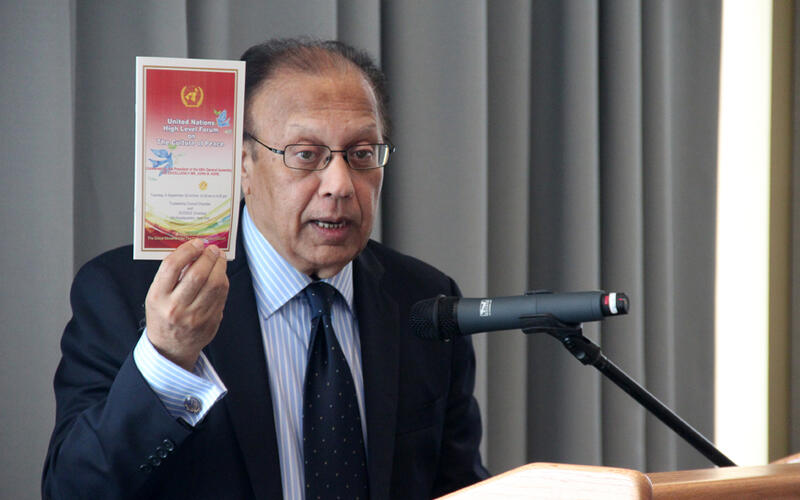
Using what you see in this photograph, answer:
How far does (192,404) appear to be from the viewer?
1270 mm

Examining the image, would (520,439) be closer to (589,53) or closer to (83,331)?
(589,53)

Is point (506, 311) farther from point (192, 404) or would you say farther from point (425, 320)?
point (192, 404)

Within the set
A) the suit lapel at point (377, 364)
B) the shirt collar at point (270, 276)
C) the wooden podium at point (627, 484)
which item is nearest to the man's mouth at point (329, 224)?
the shirt collar at point (270, 276)

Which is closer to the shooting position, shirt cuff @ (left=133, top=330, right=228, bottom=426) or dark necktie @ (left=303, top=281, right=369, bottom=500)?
shirt cuff @ (left=133, top=330, right=228, bottom=426)

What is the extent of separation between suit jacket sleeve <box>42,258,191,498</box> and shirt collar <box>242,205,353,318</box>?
0.20 meters

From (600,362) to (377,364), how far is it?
2.18 feet

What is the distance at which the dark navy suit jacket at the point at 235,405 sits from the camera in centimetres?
126

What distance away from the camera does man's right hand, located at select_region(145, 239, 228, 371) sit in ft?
3.93

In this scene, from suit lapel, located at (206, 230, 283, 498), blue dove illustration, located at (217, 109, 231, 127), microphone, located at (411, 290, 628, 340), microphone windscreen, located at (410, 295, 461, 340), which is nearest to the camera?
microphone, located at (411, 290, 628, 340)

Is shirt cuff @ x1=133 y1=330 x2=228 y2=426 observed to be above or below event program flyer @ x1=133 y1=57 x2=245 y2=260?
below

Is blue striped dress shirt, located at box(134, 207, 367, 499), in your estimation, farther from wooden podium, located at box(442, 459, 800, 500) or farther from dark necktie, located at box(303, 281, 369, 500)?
wooden podium, located at box(442, 459, 800, 500)

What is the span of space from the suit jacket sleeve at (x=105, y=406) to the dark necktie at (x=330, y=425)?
0.89 ft

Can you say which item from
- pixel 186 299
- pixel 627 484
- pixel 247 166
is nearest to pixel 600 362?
pixel 627 484

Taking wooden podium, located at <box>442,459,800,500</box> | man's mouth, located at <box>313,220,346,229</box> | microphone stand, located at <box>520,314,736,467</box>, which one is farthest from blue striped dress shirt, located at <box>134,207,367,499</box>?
wooden podium, located at <box>442,459,800,500</box>
